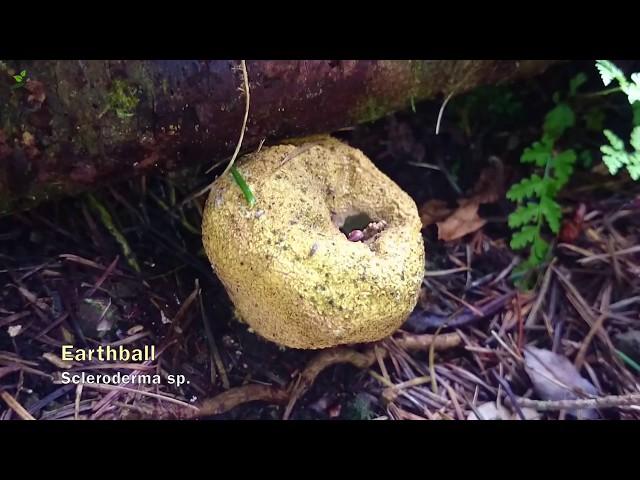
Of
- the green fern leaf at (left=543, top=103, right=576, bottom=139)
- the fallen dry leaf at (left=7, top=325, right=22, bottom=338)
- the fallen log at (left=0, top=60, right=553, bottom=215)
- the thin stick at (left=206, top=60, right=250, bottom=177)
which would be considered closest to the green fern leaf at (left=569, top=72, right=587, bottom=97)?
the green fern leaf at (left=543, top=103, right=576, bottom=139)

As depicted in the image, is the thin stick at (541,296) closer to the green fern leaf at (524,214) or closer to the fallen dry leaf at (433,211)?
the green fern leaf at (524,214)

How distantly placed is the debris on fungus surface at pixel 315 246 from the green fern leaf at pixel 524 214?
22.0 inches

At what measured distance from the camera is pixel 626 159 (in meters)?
2.19

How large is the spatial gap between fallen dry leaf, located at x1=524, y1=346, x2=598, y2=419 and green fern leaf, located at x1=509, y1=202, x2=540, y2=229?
49 centimetres

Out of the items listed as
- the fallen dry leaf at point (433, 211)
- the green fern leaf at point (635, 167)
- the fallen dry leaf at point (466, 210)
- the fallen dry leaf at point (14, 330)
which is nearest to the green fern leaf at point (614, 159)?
the green fern leaf at point (635, 167)

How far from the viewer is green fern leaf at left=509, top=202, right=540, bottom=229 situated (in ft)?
8.16

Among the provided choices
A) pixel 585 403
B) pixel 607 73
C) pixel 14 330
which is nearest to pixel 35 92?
pixel 14 330

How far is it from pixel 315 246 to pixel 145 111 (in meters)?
0.65

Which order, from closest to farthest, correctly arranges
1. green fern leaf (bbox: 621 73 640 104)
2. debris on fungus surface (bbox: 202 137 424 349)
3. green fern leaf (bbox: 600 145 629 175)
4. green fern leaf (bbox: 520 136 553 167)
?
debris on fungus surface (bbox: 202 137 424 349) < green fern leaf (bbox: 621 73 640 104) < green fern leaf (bbox: 600 145 629 175) < green fern leaf (bbox: 520 136 553 167)

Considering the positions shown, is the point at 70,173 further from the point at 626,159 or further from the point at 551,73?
the point at 551,73

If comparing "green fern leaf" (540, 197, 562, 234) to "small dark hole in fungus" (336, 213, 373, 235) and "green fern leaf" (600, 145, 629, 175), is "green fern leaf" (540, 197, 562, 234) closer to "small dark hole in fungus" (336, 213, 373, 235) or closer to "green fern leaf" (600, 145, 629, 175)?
"green fern leaf" (600, 145, 629, 175)

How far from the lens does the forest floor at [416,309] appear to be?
6.44 feet

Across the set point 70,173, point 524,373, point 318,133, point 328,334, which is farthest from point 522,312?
point 70,173

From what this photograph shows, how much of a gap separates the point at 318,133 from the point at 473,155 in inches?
33.6
